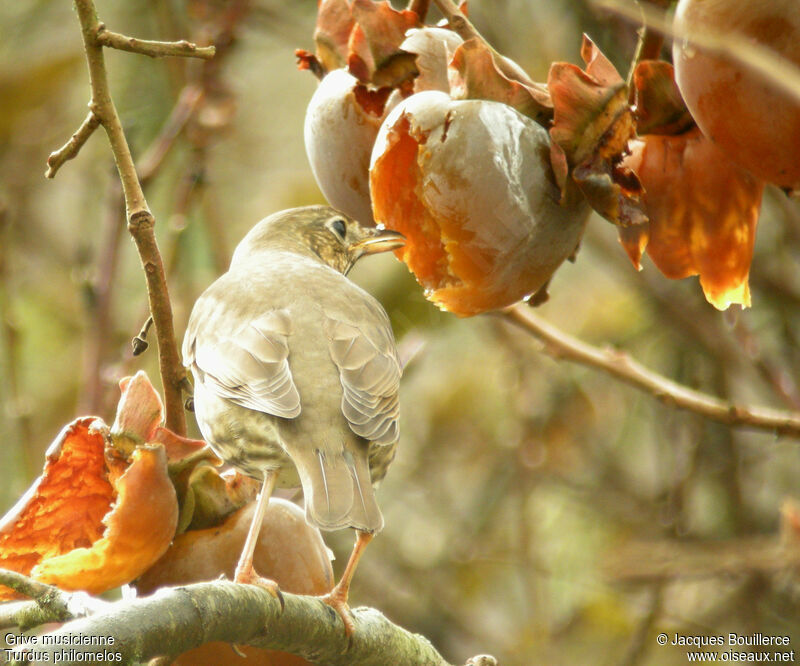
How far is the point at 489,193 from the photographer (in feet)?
6.16

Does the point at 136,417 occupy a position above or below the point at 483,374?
above

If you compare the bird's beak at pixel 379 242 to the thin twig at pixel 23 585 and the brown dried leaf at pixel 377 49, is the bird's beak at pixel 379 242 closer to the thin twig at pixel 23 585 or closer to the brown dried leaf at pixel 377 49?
the brown dried leaf at pixel 377 49

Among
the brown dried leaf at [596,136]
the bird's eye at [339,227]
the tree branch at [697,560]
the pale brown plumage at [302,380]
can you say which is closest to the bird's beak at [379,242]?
the pale brown plumage at [302,380]

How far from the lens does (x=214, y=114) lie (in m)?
3.92

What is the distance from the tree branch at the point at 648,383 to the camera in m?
2.52

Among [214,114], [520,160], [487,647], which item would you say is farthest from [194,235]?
[520,160]

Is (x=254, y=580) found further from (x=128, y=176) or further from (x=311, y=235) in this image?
(x=311, y=235)

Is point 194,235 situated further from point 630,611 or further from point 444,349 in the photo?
point 630,611

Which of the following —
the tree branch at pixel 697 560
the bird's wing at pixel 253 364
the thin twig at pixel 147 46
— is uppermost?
the thin twig at pixel 147 46

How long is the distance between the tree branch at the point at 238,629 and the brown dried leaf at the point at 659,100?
97 centimetres

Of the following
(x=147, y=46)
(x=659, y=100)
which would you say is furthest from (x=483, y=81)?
(x=147, y=46)

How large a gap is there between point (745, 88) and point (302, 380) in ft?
4.49

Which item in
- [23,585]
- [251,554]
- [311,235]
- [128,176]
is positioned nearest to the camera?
[23,585]

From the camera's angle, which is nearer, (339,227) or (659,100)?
(659,100)
